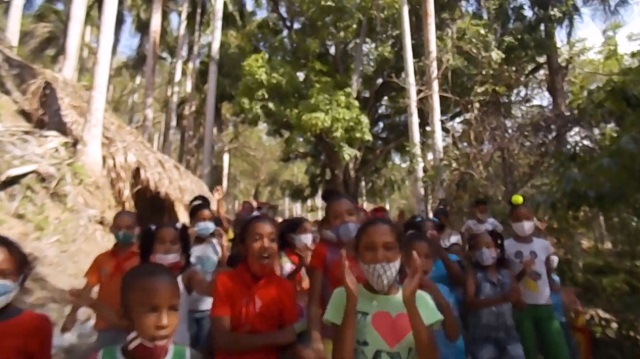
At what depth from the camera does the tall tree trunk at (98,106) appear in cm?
1066

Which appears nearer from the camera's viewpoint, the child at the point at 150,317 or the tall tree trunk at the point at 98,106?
the child at the point at 150,317

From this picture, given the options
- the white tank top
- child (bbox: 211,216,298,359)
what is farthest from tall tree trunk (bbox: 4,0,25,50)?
child (bbox: 211,216,298,359)

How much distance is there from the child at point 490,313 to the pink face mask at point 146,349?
2730 millimetres

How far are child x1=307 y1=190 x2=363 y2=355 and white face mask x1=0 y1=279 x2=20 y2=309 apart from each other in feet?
3.92

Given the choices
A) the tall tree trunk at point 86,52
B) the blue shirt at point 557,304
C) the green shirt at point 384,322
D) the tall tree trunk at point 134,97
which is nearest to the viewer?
the green shirt at point 384,322

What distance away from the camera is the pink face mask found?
2127 mm

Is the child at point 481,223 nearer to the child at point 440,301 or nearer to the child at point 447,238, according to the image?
the child at point 447,238

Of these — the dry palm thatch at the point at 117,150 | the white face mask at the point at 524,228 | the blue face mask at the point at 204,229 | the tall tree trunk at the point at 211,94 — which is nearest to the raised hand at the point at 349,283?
the blue face mask at the point at 204,229

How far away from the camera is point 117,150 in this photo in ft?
37.6

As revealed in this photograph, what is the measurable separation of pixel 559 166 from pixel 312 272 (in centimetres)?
276

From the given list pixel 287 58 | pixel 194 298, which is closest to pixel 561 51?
pixel 287 58

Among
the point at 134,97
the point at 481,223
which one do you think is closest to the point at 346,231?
the point at 481,223

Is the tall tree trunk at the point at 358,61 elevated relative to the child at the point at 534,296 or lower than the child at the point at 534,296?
elevated

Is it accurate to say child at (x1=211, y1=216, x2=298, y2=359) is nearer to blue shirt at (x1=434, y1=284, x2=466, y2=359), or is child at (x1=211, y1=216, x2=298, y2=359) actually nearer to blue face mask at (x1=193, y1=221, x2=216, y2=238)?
blue shirt at (x1=434, y1=284, x2=466, y2=359)
